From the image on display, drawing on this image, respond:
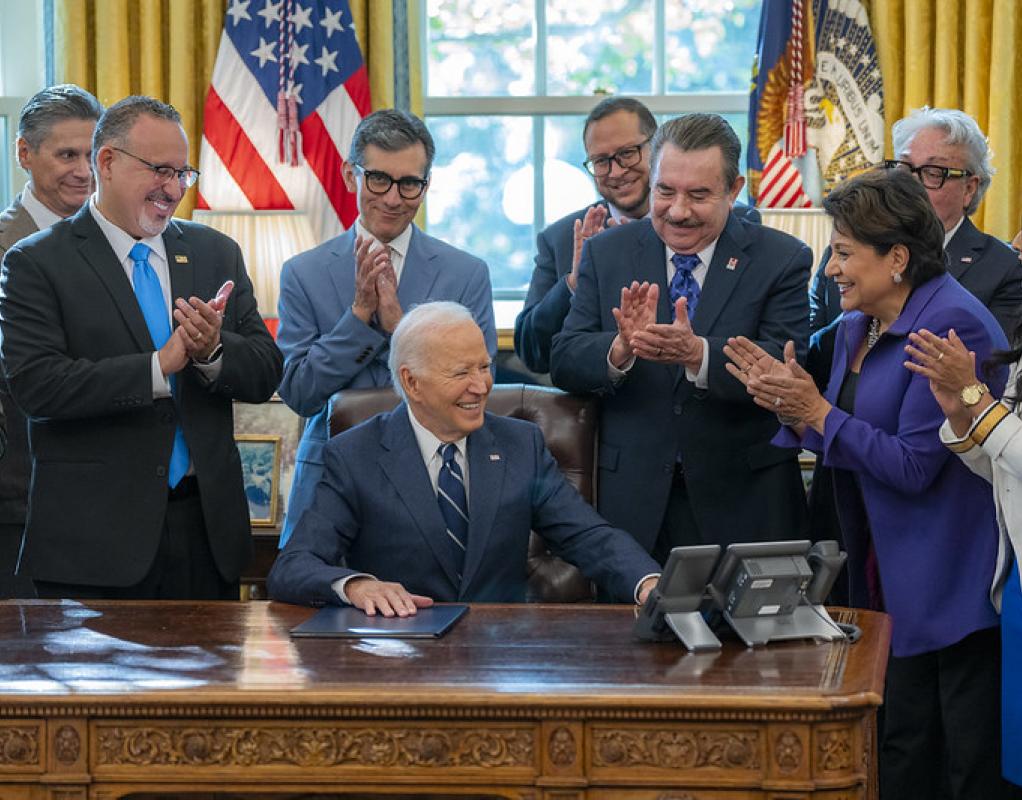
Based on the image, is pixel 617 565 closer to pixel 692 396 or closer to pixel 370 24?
pixel 692 396

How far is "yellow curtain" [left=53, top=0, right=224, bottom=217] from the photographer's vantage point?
5793 millimetres

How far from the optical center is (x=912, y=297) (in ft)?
11.7

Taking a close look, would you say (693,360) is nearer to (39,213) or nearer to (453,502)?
(453,502)

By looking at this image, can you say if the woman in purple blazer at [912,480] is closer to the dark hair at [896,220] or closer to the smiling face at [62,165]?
the dark hair at [896,220]

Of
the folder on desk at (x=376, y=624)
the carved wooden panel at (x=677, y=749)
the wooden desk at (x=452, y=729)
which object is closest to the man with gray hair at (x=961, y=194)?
the folder on desk at (x=376, y=624)

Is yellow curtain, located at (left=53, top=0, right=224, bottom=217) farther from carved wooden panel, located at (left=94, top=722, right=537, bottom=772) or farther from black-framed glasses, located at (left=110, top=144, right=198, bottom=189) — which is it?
carved wooden panel, located at (left=94, top=722, right=537, bottom=772)

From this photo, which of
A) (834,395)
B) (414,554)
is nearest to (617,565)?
(414,554)

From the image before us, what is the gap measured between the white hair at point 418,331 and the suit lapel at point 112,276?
0.64m

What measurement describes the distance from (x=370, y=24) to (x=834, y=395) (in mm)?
2978

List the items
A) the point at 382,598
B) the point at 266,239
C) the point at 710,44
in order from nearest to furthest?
1. the point at 382,598
2. the point at 266,239
3. the point at 710,44

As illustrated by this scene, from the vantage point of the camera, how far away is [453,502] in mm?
3516

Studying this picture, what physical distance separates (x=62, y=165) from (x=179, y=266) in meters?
0.78

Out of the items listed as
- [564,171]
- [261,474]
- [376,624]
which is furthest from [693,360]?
[564,171]

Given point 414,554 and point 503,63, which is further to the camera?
point 503,63
